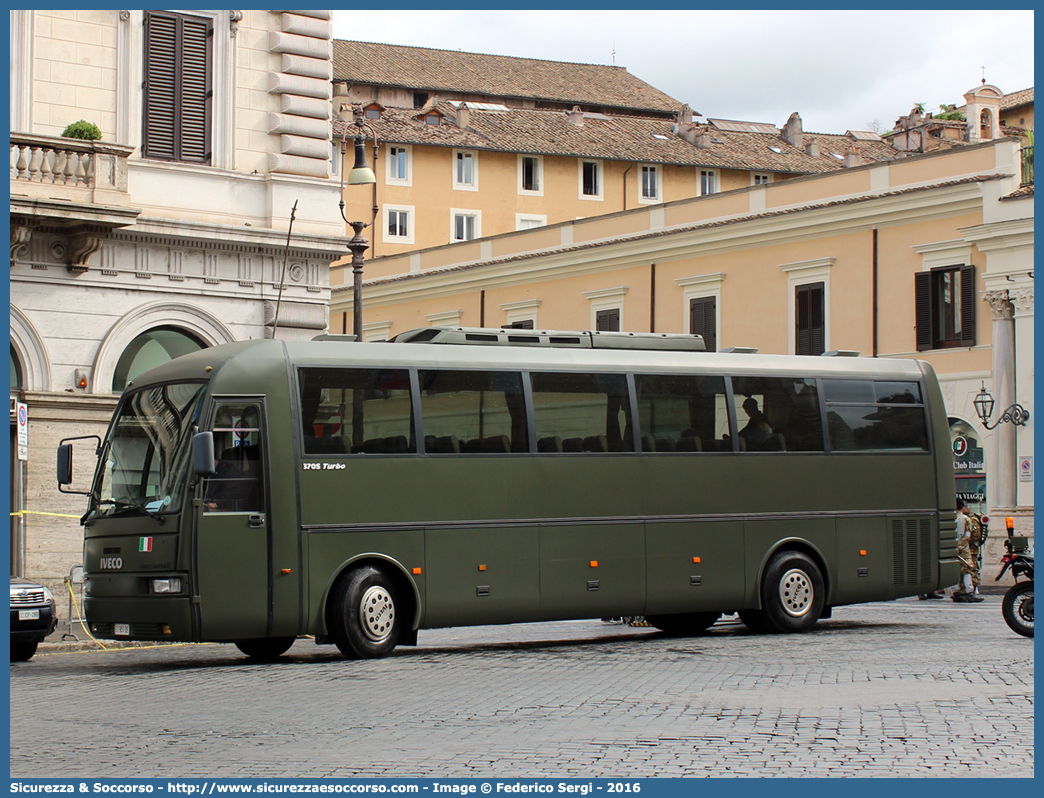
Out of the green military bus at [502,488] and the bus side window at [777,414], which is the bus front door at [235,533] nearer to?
the green military bus at [502,488]

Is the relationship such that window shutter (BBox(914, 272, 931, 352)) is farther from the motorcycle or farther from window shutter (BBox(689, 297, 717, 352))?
the motorcycle

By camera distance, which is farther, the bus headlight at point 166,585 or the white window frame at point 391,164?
the white window frame at point 391,164

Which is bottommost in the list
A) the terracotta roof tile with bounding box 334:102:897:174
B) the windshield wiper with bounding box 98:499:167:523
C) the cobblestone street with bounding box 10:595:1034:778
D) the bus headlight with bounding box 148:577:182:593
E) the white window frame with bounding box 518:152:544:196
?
the cobblestone street with bounding box 10:595:1034:778

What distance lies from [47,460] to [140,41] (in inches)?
256

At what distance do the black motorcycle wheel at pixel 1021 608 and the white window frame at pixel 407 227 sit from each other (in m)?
49.1

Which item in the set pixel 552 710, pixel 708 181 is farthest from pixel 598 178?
pixel 552 710

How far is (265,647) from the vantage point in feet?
52.1

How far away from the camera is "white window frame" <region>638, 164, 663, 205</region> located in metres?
68.8

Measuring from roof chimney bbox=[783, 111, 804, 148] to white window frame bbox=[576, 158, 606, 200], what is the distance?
14.3 metres

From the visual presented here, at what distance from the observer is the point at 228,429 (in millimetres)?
14719

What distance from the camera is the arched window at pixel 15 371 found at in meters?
21.2

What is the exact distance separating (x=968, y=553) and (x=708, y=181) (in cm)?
4683

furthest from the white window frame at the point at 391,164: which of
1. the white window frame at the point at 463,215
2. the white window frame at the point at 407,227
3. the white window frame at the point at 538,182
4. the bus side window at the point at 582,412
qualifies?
the bus side window at the point at 582,412

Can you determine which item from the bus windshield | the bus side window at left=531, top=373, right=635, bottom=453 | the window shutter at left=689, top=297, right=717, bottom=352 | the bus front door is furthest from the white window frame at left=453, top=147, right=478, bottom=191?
the bus front door
